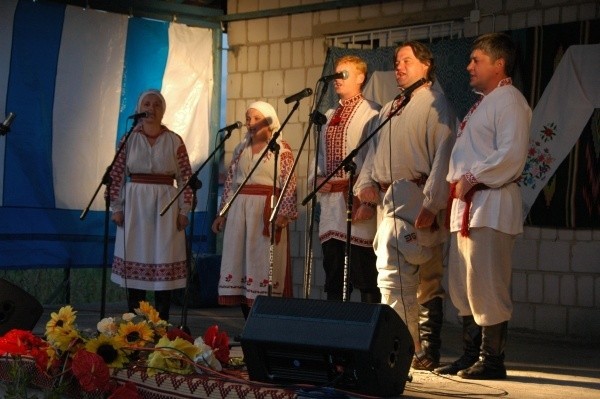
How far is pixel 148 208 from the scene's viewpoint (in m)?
7.16

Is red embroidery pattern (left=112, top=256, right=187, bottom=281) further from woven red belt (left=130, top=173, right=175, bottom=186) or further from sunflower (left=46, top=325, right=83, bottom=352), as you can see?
sunflower (left=46, top=325, right=83, bottom=352)

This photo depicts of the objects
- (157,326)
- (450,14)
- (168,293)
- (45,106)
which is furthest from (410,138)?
(45,106)

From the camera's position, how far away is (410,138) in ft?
18.6

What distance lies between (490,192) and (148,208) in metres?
2.63

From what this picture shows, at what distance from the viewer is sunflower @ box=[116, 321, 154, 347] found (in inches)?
193

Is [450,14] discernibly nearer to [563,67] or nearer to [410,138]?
[563,67]

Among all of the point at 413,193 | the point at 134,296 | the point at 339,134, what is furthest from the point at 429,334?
the point at 134,296

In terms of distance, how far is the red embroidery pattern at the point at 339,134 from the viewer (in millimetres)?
6309

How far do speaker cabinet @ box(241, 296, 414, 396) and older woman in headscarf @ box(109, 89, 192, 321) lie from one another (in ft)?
8.60

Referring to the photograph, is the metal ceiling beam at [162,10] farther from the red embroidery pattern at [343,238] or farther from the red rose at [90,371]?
the red rose at [90,371]

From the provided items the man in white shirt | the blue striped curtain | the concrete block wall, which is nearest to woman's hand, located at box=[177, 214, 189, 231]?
the concrete block wall

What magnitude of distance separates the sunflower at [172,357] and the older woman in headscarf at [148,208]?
241cm

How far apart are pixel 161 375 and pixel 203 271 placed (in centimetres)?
479

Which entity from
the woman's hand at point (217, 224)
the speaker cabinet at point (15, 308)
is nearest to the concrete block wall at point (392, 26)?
the woman's hand at point (217, 224)
